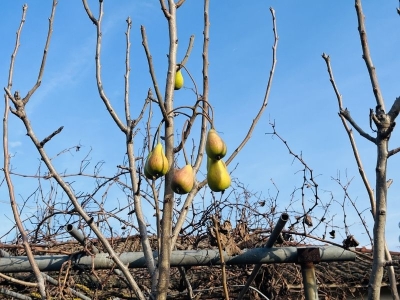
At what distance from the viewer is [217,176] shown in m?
1.58

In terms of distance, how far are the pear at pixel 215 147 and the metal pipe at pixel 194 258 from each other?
24.0 inches

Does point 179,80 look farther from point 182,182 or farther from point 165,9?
point 182,182

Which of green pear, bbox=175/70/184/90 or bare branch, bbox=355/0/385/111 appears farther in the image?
green pear, bbox=175/70/184/90

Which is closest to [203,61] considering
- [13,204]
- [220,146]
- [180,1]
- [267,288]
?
[180,1]

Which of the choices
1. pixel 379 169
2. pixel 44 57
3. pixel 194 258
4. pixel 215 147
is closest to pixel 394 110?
pixel 379 169

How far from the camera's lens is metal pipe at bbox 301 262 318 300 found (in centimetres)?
202

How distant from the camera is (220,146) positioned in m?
1.57

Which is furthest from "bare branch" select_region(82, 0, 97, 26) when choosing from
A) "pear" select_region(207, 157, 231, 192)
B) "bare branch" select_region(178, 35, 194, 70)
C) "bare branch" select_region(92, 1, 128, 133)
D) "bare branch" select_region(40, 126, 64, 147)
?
"pear" select_region(207, 157, 231, 192)

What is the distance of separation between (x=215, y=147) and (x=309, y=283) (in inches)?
30.9

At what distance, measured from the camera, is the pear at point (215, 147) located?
1.57m

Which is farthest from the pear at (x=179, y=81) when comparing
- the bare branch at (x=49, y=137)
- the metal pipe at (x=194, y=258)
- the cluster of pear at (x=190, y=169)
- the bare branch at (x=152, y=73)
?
the metal pipe at (x=194, y=258)

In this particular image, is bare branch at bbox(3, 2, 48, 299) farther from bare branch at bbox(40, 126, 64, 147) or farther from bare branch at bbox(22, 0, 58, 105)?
bare branch at bbox(40, 126, 64, 147)

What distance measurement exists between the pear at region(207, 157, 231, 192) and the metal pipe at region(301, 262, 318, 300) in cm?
69

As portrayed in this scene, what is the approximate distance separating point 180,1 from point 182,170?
0.63m
